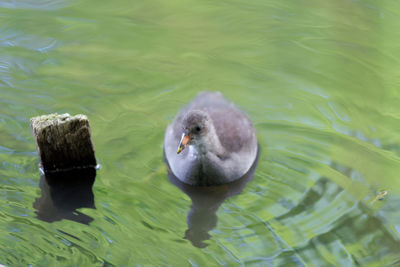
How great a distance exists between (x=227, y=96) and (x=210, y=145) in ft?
4.49

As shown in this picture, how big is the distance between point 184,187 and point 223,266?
3.58 feet

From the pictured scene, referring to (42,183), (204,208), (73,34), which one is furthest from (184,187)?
(73,34)

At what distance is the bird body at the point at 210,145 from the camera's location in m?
5.20

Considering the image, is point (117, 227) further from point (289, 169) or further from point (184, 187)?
point (289, 169)

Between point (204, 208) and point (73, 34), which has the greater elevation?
point (73, 34)

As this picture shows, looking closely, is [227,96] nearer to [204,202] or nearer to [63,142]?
[204,202]

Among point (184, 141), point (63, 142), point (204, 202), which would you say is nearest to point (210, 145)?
point (184, 141)

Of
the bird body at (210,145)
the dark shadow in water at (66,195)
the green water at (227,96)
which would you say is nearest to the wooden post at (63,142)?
the dark shadow in water at (66,195)

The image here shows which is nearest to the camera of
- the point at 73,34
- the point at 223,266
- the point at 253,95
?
the point at 223,266

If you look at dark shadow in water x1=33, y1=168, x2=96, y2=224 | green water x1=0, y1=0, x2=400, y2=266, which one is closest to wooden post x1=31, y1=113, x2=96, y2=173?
dark shadow in water x1=33, y1=168, x2=96, y2=224

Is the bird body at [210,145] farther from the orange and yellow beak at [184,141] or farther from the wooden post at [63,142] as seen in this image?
the wooden post at [63,142]

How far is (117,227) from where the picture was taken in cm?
480

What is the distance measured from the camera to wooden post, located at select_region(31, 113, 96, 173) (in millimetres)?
5090

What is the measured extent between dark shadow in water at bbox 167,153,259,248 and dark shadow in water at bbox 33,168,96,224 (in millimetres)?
722
